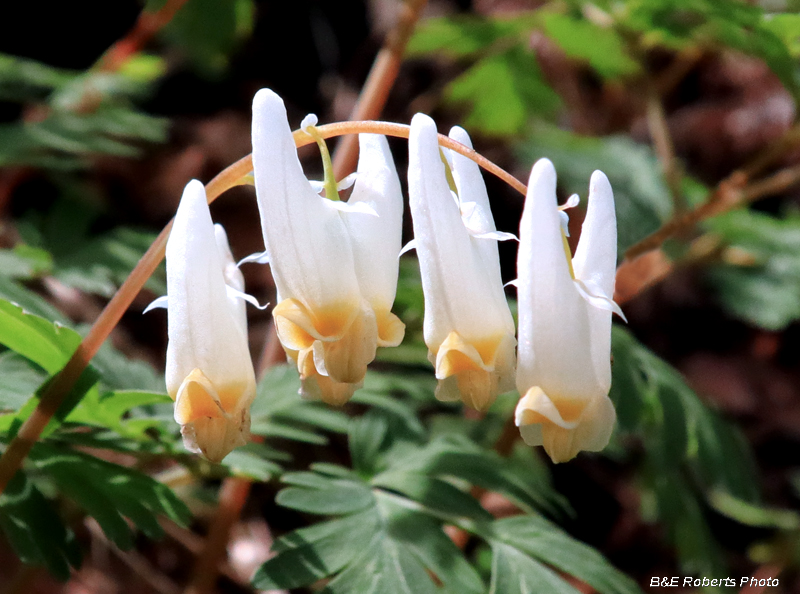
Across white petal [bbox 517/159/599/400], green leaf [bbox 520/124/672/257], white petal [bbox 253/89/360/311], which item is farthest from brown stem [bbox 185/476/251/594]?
green leaf [bbox 520/124/672/257]

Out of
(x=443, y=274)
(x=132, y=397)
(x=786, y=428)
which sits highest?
(x=443, y=274)

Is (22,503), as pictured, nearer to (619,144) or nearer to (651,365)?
(651,365)

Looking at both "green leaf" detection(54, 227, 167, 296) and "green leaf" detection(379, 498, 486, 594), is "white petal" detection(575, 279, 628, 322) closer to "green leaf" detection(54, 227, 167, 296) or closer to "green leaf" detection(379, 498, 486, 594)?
"green leaf" detection(379, 498, 486, 594)

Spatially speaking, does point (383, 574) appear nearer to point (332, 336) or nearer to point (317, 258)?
point (332, 336)

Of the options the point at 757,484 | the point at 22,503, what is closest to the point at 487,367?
the point at 22,503

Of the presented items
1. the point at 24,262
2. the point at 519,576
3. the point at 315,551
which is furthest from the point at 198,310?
the point at 24,262

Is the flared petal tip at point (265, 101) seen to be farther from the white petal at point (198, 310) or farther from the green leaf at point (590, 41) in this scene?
the green leaf at point (590, 41)
